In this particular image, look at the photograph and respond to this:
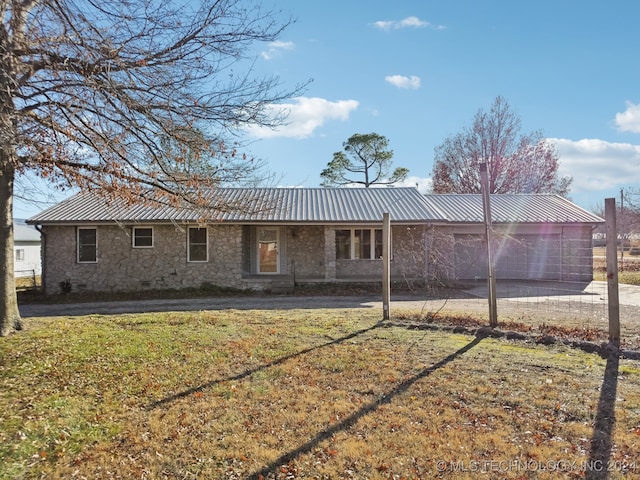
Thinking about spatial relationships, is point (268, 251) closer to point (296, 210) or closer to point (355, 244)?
point (296, 210)

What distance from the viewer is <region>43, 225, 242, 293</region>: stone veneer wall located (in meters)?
15.4

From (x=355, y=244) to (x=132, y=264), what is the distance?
331 inches

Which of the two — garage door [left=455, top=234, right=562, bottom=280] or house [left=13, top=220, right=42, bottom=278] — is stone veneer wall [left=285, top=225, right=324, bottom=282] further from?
house [left=13, top=220, right=42, bottom=278]

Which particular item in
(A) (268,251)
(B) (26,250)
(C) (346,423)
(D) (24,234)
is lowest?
(C) (346,423)

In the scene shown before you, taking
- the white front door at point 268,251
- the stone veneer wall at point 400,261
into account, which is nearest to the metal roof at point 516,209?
the stone veneer wall at point 400,261

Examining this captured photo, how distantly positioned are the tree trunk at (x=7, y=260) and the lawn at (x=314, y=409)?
0.42m

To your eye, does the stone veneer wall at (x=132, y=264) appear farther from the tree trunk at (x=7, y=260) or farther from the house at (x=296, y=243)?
the tree trunk at (x=7, y=260)

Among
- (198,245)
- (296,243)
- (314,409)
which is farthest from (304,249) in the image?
(314,409)

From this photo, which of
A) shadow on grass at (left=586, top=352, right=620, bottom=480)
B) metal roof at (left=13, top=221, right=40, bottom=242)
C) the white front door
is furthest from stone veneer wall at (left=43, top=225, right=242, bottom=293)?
metal roof at (left=13, top=221, right=40, bottom=242)

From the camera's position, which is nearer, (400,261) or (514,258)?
(400,261)

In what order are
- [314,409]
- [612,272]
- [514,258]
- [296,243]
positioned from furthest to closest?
1. [514,258]
2. [296,243]
3. [612,272]
4. [314,409]

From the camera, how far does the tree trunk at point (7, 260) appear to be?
7172 millimetres

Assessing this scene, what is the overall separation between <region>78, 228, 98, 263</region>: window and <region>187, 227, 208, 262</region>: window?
3457 millimetres

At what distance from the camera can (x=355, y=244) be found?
54.9ft
